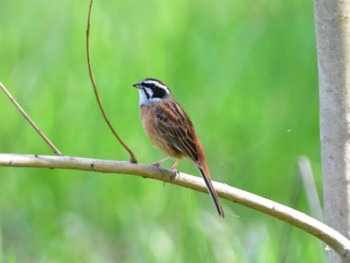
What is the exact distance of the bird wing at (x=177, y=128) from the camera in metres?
4.58

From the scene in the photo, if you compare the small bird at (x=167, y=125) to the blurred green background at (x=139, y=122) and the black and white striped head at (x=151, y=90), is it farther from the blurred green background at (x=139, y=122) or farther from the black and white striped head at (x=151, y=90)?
the blurred green background at (x=139, y=122)

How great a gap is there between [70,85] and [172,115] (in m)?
1.77

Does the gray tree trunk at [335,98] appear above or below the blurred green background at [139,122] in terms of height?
above

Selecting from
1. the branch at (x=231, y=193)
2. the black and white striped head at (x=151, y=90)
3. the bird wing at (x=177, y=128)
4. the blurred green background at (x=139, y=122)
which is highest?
the branch at (x=231, y=193)

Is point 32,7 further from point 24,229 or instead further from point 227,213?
point 227,213

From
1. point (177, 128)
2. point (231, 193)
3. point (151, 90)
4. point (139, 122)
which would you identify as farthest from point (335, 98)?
point (139, 122)

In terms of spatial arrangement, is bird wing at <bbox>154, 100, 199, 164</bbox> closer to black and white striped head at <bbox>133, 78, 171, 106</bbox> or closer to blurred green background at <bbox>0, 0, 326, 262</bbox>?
black and white striped head at <bbox>133, 78, 171, 106</bbox>

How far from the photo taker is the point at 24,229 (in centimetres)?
581

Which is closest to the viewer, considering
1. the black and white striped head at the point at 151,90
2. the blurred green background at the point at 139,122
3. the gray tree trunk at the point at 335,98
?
the gray tree trunk at the point at 335,98

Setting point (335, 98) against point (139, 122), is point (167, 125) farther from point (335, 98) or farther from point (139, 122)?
point (335, 98)

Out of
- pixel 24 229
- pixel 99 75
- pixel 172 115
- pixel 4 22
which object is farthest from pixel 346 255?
pixel 4 22

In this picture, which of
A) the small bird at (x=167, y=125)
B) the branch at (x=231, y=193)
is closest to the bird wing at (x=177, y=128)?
the small bird at (x=167, y=125)

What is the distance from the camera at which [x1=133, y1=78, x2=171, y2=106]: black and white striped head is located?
4969 millimetres

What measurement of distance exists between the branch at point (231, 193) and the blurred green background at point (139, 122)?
5.97 feet
